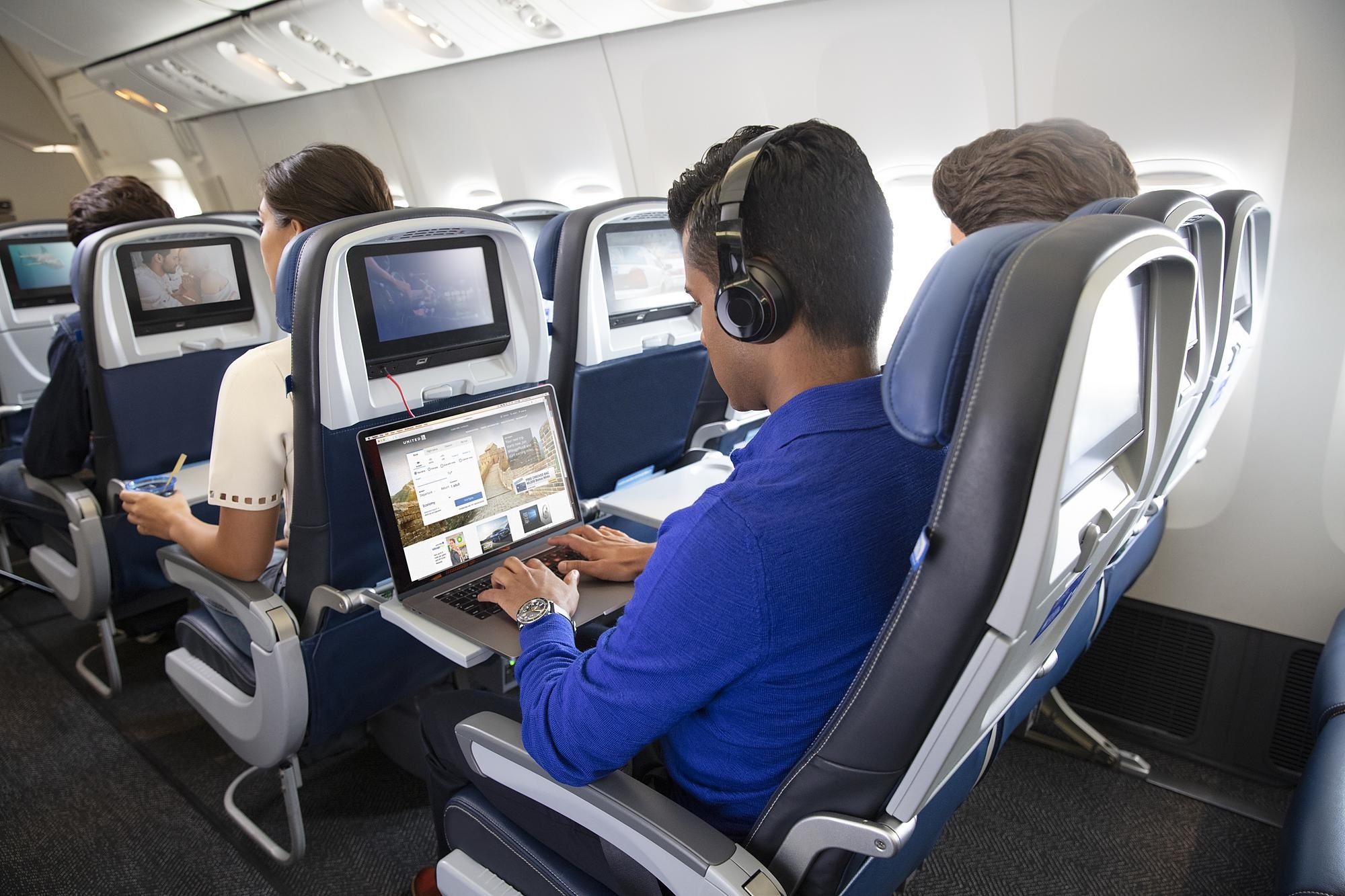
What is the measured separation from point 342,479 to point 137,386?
138 cm

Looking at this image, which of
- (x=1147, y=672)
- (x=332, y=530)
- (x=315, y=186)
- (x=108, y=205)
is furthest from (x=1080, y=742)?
(x=108, y=205)

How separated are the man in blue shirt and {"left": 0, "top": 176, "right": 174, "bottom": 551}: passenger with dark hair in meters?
2.29

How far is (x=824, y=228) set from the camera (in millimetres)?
1082

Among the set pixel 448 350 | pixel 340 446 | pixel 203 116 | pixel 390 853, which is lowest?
pixel 390 853

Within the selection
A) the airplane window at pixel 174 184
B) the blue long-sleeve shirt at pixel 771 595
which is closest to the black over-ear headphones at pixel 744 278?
the blue long-sleeve shirt at pixel 771 595

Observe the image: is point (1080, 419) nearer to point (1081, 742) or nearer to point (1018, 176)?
point (1018, 176)

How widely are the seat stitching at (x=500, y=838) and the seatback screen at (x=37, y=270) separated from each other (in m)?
3.78

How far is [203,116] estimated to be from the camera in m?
8.59

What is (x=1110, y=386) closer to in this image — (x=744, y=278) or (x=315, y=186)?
(x=744, y=278)

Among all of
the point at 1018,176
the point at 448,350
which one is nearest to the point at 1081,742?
the point at 1018,176

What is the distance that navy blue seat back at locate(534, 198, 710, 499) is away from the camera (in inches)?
86.7

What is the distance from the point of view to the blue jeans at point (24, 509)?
2906mm

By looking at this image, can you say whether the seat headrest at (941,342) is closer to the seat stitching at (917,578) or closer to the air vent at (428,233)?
the seat stitching at (917,578)

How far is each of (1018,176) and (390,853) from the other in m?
2.45
